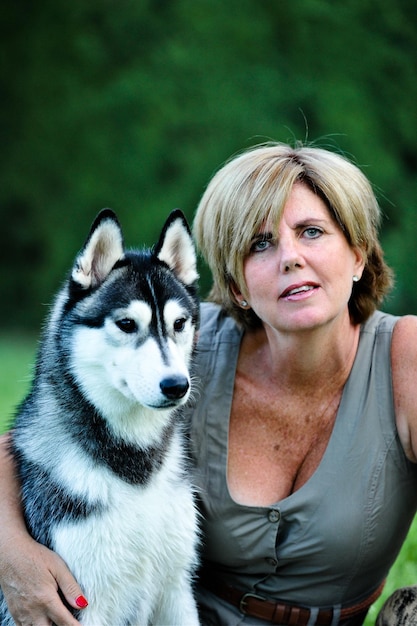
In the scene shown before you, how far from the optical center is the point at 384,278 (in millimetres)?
3557

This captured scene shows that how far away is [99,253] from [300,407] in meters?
1.02

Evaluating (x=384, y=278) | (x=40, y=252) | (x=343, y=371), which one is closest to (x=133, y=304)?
(x=343, y=371)

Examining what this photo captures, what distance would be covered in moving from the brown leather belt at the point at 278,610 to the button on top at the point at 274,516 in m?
0.36

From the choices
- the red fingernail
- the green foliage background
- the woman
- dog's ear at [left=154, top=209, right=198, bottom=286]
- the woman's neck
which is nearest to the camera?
the red fingernail

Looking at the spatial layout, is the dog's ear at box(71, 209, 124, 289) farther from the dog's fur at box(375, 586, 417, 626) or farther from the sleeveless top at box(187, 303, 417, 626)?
the dog's fur at box(375, 586, 417, 626)

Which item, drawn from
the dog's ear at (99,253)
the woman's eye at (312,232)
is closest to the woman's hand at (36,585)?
the dog's ear at (99,253)

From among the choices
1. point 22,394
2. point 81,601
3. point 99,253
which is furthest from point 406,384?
point 22,394

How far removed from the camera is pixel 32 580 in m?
2.83

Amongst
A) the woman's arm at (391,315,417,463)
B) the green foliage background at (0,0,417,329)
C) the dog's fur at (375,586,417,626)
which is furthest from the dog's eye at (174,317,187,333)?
the green foliage background at (0,0,417,329)

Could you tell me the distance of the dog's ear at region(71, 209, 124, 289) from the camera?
287 centimetres

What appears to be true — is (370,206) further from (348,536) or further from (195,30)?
(195,30)

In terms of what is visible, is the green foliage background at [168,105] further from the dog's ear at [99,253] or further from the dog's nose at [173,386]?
the dog's nose at [173,386]

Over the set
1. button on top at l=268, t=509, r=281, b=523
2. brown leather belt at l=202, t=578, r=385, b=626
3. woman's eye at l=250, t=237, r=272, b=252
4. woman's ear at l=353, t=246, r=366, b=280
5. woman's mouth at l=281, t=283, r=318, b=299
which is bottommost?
brown leather belt at l=202, t=578, r=385, b=626

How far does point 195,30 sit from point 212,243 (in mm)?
12571
